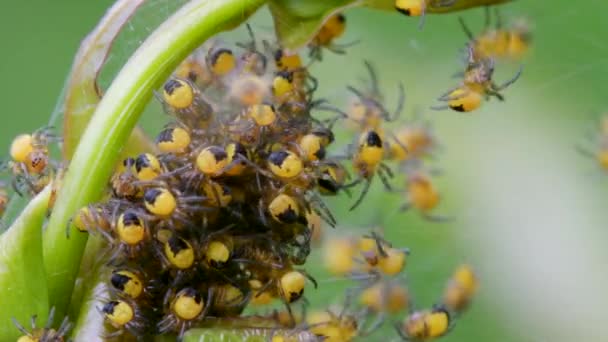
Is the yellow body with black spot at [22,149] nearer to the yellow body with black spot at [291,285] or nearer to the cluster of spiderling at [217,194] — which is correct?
the cluster of spiderling at [217,194]

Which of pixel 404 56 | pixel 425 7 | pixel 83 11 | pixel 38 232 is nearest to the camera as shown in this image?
pixel 38 232

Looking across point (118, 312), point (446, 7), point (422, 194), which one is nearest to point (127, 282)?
point (118, 312)

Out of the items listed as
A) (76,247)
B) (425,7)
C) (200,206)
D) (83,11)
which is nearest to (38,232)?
(76,247)

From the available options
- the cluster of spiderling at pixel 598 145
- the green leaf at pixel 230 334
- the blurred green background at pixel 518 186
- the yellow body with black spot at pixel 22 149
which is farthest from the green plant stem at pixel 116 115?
the cluster of spiderling at pixel 598 145

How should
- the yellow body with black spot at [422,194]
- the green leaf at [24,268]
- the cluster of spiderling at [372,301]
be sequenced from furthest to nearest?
the yellow body with black spot at [422,194] < the cluster of spiderling at [372,301] < the green leaf at [24,268]

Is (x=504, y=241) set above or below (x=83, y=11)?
below

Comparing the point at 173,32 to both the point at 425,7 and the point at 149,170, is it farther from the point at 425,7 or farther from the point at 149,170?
the point at 425,7
